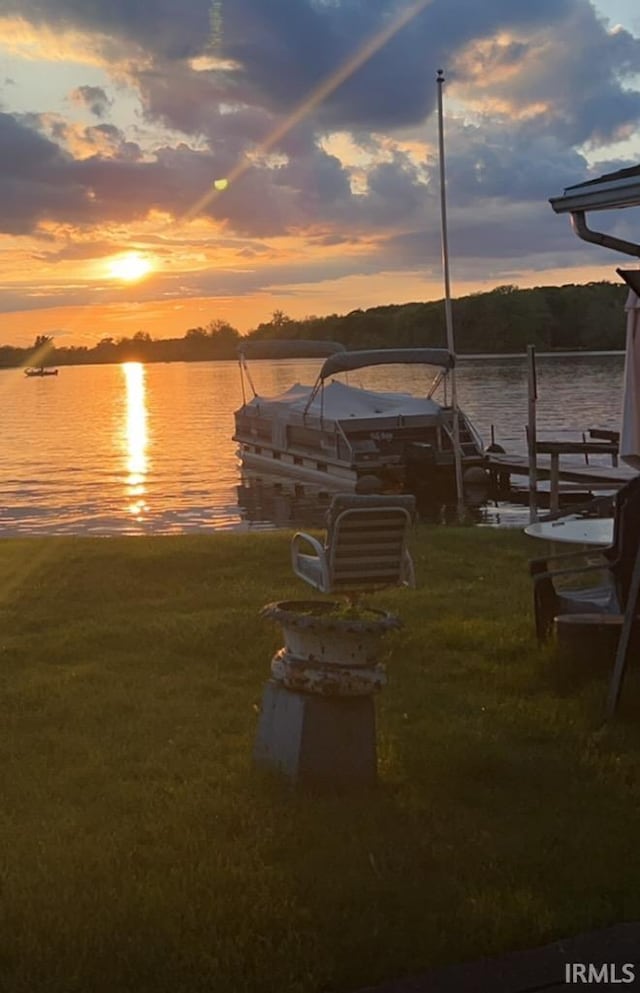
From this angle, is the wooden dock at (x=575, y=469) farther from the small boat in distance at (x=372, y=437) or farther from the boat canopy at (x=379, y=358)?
the boat canopy at (x=379, y=358)

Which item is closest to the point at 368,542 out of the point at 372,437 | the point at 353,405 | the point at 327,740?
the point at 327,740

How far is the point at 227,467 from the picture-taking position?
1630 inches

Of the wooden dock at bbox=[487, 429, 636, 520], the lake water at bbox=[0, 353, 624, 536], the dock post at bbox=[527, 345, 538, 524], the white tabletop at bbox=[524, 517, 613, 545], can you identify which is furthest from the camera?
the lake water at bbox=[0, 353, 624, 536]

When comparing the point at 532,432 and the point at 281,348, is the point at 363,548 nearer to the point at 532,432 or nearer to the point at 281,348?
the point at 532,432

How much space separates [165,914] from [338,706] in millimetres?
1236

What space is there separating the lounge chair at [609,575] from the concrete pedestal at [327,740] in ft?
6.87

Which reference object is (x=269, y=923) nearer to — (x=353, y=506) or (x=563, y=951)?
(x=563, y=951)

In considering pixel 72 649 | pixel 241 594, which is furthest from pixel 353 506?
pixel 72 649

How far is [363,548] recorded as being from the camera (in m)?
9.23

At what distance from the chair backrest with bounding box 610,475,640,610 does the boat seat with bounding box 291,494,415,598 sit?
10.0 ft

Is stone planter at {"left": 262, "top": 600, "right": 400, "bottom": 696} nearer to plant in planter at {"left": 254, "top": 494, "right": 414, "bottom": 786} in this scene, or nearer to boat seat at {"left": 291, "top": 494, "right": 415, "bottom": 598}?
plant in planter at {"left": 254, "top": 494, "right": 414, "bottom": 786}

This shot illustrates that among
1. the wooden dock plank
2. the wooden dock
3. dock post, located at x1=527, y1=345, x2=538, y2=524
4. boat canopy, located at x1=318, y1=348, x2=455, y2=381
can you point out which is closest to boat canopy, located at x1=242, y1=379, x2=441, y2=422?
boat canopy, located at x1=318, y1=348, x2=455, y2=381

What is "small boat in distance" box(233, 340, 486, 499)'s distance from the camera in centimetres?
2909

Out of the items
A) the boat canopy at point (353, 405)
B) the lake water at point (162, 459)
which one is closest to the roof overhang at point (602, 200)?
the lake water at point (162, 459)
